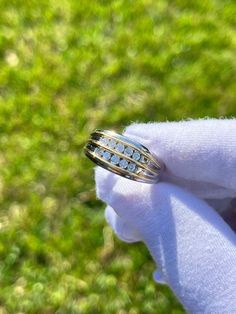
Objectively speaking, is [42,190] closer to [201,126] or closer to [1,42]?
[1,42]

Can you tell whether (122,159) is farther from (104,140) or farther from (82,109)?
(82,109)

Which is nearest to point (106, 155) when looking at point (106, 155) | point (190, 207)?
point (106, 155)

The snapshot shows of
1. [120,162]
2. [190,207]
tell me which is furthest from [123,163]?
[190,207]

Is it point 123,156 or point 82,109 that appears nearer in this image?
point 123,156

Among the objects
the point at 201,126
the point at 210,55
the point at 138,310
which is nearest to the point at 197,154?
the point at 201,126

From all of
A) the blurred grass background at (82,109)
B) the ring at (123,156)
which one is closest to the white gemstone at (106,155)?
the ring at (123,156)

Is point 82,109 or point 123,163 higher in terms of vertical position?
point 123,163

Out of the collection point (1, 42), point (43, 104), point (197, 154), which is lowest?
point (43, 104)

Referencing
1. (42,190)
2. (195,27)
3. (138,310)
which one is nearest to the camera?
(138,310)
